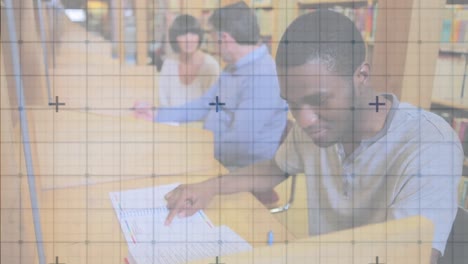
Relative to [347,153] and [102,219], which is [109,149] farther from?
[347,153]

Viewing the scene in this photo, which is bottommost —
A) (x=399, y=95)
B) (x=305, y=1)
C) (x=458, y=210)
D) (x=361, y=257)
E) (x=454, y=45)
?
(x=361, y=257)

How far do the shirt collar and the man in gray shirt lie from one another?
0.14 feet

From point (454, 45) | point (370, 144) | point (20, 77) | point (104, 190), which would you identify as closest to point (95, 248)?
point (104, 190)

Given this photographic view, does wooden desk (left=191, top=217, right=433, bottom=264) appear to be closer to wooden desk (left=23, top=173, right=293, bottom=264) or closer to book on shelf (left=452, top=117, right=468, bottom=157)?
wooden desk (left=23, top=173, right=293, bottom=264)

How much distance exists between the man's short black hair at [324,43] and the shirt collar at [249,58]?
38mm

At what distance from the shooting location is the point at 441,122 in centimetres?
166

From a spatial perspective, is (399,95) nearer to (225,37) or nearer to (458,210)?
(458,210)

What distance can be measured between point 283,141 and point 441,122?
0.40 m

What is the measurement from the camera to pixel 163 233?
1.69 m

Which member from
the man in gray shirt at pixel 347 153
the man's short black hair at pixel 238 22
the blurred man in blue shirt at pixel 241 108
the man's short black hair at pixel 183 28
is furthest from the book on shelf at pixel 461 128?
the man's short black hair at pixel 183 28

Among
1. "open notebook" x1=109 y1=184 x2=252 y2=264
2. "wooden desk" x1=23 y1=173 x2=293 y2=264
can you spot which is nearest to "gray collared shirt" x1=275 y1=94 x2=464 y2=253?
"wooden desk" x1=23 y1=173 x2=293 y2=264

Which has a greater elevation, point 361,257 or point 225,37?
point 225,37

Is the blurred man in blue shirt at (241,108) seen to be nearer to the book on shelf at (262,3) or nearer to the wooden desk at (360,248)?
the book on shelf at (262,3)
